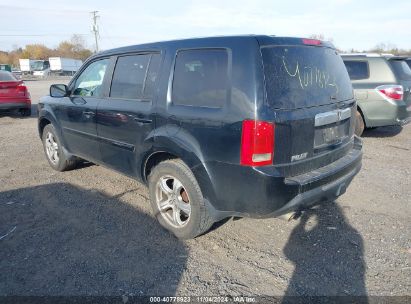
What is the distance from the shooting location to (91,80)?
4.50 meters

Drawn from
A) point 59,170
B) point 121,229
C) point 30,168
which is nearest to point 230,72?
point 121,229

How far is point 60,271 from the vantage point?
2.88 metres

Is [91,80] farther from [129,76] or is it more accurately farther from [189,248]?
[189,248]

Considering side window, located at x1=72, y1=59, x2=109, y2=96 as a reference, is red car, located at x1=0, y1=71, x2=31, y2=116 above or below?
below

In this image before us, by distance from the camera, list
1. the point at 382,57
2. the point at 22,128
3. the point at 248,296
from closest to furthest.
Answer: the point at 248,296 < the point at 382,57 < the point at 22,128

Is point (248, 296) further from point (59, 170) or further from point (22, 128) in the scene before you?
point (22, 128)

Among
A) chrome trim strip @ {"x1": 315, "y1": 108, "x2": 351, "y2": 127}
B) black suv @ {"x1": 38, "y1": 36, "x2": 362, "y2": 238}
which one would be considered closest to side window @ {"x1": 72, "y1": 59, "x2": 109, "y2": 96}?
black suv @ {"x1": 38, "y1": 36, "x2": 362, "y2": 238}

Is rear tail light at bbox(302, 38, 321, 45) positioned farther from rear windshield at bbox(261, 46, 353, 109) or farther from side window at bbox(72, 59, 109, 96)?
side window at bbox(72, 59, 109, 96)

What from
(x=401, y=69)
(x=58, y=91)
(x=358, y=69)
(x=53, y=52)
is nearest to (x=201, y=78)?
(x=58, y=91)

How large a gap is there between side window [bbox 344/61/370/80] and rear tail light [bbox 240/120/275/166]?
5.95 meters

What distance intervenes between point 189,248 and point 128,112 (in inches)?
62.0

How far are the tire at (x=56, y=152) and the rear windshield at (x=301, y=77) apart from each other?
3.71 m

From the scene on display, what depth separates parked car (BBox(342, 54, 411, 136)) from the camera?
23.2 ft

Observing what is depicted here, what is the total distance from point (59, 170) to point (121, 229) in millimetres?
2429
